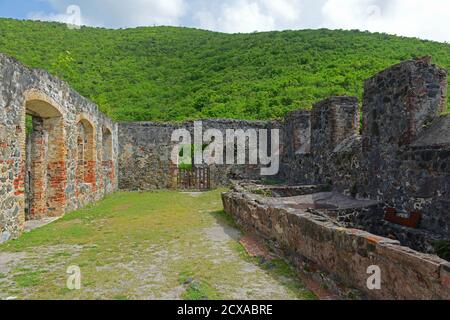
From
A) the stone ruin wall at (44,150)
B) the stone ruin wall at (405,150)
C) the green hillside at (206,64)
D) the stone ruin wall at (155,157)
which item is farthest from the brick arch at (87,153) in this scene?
the stone ruin wall at (405,150)

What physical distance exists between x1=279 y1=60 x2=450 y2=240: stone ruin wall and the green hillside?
14416 mm

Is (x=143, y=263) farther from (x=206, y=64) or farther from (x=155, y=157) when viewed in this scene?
(x=206, y=64)

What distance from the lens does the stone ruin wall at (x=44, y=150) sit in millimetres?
6957

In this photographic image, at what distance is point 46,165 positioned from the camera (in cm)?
989

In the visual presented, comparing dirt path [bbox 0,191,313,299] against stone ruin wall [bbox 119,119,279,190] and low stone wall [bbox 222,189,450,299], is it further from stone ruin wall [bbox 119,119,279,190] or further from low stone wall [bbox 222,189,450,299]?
stone ruin wall [bbox 119,119,279,190]

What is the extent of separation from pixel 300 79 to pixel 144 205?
62.2ft

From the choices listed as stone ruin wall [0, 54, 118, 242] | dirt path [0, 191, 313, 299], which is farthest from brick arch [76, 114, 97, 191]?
dirt path [0, 191, 313, 299]

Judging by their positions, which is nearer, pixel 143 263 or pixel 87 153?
pixel 143 263

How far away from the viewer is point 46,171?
32.5 ft

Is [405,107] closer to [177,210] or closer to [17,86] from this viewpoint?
[177,210]

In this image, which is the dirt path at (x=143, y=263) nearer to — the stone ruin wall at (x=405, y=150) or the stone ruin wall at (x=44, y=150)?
the stone ruin wall at (x=44, y=150)

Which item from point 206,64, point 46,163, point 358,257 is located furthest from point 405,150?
point 206,64

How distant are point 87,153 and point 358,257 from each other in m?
11.9

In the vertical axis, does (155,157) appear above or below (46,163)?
above
